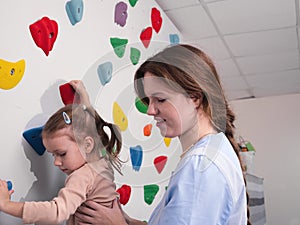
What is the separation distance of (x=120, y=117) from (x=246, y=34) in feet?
6.14

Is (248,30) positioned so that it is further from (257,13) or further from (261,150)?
(261,150)

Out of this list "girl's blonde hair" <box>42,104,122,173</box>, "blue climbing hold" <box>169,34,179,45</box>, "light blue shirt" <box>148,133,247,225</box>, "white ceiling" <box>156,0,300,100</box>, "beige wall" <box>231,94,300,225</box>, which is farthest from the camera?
"beige wall" <box>231,94,300,225</box>

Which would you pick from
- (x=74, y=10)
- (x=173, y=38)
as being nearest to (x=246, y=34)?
(x=173, y=38)

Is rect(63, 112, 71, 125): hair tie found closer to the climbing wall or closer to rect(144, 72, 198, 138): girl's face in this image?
the climbing wall

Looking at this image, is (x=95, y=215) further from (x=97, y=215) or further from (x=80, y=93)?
(x=80, y=93)

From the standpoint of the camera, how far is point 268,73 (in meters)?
3.52

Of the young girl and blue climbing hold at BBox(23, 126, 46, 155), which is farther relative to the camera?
blue climbing hold at BBox(23, 126, 46, 155)

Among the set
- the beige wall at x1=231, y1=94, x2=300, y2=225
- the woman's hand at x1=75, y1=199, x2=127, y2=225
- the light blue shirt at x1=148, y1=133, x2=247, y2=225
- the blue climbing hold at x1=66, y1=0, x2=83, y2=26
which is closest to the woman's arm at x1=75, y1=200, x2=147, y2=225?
the woman's hand at x1=75, y1=199, x2=127, y2=225

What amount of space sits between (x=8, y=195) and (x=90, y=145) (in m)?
0.23

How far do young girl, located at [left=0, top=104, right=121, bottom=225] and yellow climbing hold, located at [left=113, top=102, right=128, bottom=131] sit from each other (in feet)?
0.07

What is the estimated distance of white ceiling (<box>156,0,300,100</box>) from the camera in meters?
2.28

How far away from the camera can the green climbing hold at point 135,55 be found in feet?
2.73

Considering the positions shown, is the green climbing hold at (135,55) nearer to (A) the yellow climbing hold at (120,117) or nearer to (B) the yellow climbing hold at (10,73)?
(A) the yellow climbing hold at (120,117)

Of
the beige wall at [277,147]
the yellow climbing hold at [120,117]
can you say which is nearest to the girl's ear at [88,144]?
the yellow climbing hold at [120,117]
